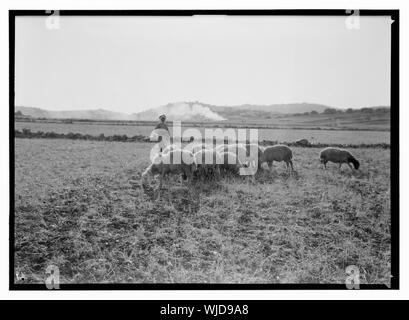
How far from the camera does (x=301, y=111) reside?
189 inches

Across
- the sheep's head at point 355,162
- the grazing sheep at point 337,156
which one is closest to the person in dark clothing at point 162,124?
the grazing sheep at point 337,156

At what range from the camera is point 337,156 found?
515 centimetres

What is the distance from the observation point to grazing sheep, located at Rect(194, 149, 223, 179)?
5203 millimetres

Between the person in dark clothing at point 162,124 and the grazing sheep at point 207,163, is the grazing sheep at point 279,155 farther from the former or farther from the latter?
the person in dark clothing at point 162,124

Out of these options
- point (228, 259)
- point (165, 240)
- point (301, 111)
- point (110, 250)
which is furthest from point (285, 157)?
point (110, 250)

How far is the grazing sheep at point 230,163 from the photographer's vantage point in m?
5.18

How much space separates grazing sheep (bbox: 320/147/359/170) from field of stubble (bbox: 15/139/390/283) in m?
0.12

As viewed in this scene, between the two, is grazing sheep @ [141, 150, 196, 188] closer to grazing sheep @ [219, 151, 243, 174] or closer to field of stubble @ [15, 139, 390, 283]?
field of stubble @ [15, 139, 390, 283]

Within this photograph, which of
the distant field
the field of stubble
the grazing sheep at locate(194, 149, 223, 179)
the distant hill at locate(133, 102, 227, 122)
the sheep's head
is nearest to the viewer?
the field of stubble

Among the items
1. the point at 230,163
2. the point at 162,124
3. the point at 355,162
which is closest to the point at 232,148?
the point at 230,163

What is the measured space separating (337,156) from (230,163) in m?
1.88

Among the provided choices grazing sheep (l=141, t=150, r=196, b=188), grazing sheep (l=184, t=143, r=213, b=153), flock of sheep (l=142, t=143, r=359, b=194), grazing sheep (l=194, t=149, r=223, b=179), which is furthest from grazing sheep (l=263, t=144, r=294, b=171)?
grazing sheep (l=141, t=150, r=196, b=188)

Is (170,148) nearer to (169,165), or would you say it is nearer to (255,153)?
(169,165)
